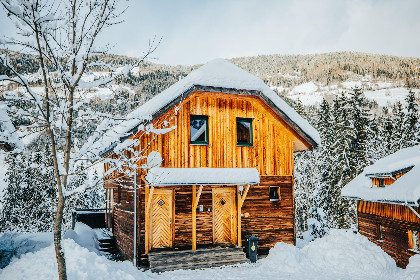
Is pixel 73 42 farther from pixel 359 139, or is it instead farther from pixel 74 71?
pixel 359 139

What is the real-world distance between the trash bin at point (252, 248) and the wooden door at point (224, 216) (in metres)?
Answer: 0.88

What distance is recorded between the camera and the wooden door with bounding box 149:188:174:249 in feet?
44.2

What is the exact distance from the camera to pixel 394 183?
1955 centimetres

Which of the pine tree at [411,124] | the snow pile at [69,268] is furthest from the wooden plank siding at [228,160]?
the pine tree at [411,124]

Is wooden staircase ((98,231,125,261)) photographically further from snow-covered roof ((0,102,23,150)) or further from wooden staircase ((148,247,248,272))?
snow-covered roof ((0,102,23,150))

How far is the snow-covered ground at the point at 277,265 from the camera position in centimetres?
881

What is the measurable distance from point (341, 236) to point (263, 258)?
394 cm

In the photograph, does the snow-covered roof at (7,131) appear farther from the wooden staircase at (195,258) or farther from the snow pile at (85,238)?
the snow pile at (85,238)

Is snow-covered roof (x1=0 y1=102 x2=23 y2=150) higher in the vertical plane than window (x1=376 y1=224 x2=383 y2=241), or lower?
higher

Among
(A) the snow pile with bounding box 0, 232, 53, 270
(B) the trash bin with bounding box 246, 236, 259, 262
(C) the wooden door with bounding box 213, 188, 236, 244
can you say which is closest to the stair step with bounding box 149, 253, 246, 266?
(B) the trash bin with bounding box 246, 236, 259, 262

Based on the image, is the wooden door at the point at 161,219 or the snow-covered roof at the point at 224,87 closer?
the snow-covered roof at the point at 224,87

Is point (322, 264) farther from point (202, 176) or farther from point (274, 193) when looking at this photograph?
point (202, 176)

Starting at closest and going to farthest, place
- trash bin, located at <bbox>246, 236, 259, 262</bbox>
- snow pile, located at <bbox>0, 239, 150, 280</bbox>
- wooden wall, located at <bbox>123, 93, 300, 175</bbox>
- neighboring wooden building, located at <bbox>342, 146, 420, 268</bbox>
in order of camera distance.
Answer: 1. snow pile, located at <bbox>0, 239, 150, 280</bbox>
2. wooden wall, located at <bbox>123, 93, 300, 175</bbox>
3. trash bin, located at <bbox>246, 236, 259, 262</bbox>
4. neighboring wooden building, located at <bbox>342, 146, 420, 268</bbox>

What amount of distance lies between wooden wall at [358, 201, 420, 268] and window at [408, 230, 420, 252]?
0.25m
